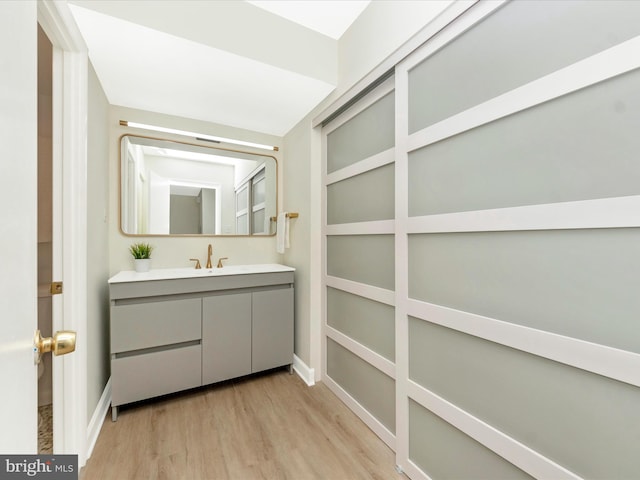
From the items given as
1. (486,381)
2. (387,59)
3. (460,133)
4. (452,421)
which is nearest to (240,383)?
(452,421)

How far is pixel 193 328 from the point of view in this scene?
2.04 meters

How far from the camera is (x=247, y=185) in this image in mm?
2738

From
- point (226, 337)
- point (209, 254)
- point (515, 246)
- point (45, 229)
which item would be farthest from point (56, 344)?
point (209, 254)

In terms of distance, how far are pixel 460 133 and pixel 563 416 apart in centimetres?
107

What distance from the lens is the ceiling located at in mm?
1464

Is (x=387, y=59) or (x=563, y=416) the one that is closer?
(x=563, y=416)

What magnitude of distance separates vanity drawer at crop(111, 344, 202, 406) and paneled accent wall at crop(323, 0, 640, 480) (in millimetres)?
1353

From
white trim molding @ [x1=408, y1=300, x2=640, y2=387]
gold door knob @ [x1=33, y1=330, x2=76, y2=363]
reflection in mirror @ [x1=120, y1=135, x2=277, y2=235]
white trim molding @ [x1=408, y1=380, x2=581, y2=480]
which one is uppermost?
reflection in mirror @ [x1=120, y1=135, x2=277, y2=235]

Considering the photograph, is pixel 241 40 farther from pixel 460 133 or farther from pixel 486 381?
pixel 486 381

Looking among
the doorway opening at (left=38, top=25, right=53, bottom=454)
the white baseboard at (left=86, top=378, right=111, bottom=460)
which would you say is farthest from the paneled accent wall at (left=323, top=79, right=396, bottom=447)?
the doorway opening at (left=38, top=25, right=53, bottom=454)

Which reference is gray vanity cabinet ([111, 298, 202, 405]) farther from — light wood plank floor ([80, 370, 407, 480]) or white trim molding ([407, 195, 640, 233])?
white trim molding ([407, 195, 640, 233])
